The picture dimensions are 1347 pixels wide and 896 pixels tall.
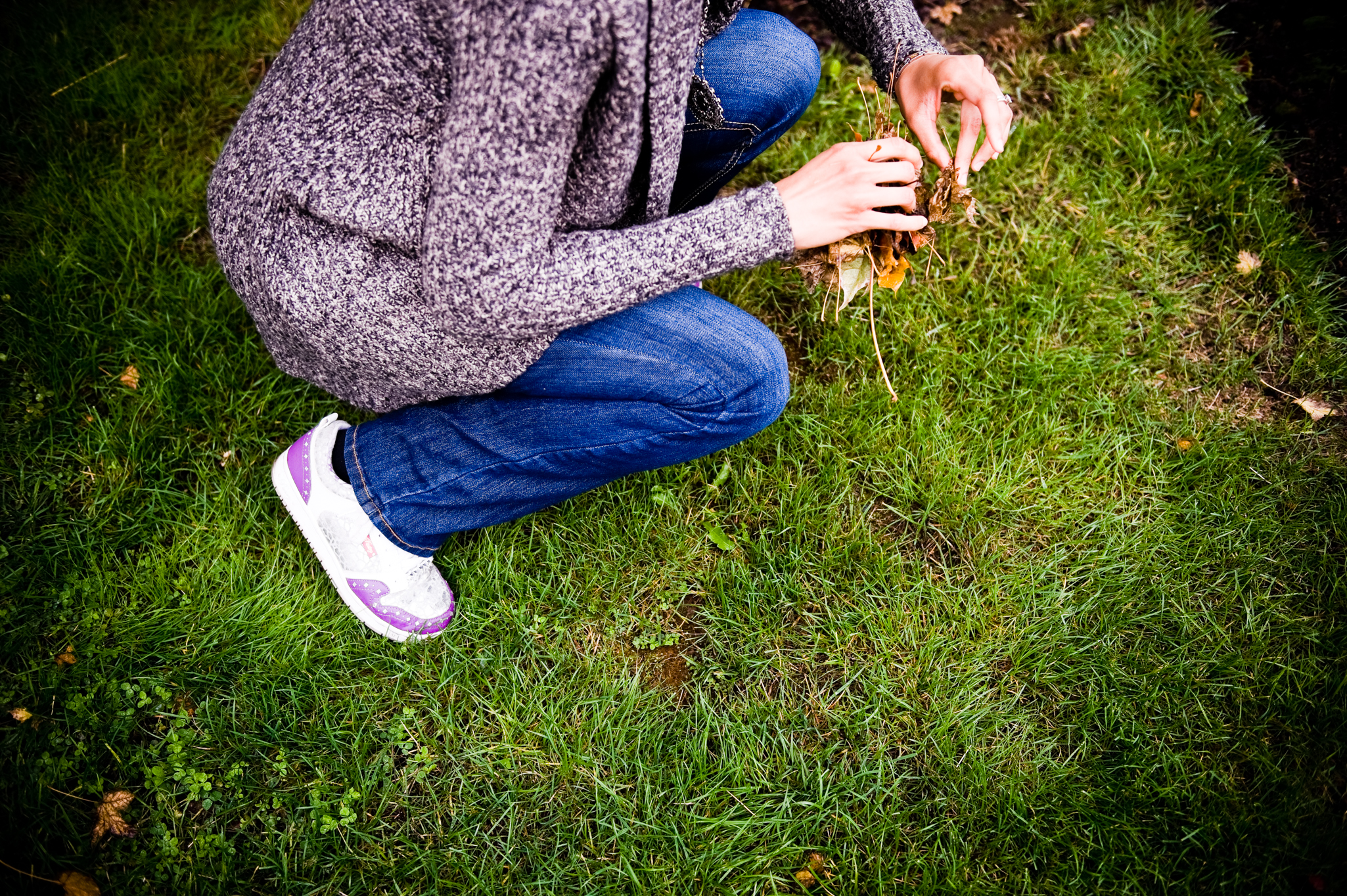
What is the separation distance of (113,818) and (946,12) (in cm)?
367

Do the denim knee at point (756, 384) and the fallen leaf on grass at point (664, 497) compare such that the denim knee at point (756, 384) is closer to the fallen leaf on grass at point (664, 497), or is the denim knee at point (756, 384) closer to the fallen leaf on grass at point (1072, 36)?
the fallen leaf on grass at point (664, 497)

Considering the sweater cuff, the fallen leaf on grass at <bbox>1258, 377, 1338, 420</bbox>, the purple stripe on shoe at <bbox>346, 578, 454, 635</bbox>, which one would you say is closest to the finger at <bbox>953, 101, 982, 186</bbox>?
the sweater cuff

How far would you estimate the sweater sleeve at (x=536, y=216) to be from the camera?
1.17 metres

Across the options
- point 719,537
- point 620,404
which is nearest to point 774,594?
point 719,537

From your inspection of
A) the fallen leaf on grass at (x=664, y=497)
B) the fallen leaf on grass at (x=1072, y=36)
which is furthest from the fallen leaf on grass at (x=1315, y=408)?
the fallen leaf on grass at (x=664, y=497)

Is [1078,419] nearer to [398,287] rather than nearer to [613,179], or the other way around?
[613,179]

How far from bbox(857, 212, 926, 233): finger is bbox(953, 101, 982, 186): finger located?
0.89ft

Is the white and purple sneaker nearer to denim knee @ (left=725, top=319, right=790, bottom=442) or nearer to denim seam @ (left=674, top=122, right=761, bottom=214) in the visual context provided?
denim knee @ (left=725, top=319, right=790, bottom=442)

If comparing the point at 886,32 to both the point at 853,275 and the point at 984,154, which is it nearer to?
the point at 984,154

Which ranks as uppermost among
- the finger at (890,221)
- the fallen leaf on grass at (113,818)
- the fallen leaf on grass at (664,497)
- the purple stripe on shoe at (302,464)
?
the finger at (890,221)

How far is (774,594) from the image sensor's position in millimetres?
2160

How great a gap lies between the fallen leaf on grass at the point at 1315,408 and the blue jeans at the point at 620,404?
5.67ft

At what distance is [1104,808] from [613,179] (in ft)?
6.38

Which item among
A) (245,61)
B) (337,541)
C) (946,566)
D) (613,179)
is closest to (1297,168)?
(946,566)
